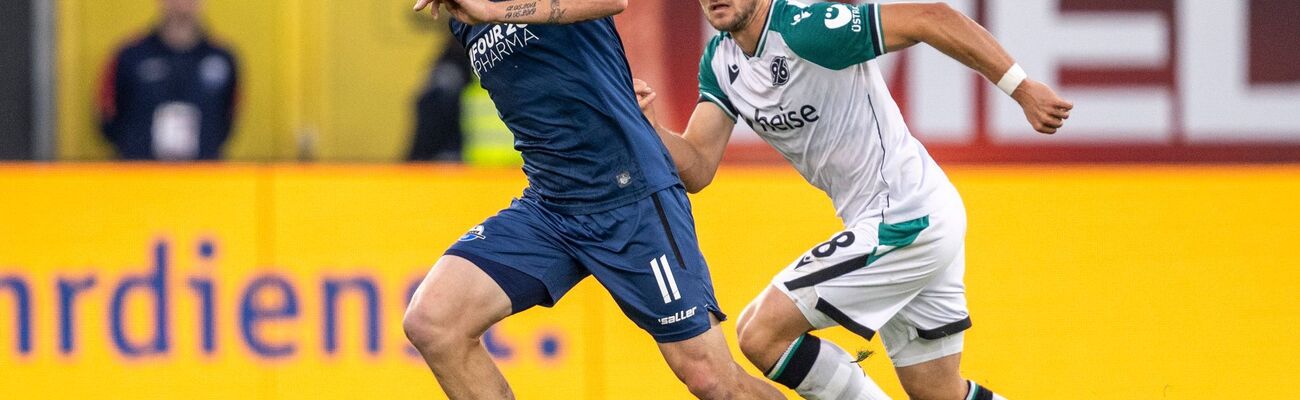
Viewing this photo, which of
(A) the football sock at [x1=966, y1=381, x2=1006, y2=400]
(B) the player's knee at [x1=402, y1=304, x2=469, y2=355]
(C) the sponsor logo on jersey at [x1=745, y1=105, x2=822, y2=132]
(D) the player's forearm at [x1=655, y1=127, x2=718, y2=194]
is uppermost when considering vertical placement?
(C) the sponsor logo on jersey at [x1=745, y1=105, x2=822, y2=132]

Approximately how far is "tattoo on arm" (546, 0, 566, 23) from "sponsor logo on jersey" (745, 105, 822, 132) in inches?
35.8

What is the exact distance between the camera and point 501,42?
5.29 metres

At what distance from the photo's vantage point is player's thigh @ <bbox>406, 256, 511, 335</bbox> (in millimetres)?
5277

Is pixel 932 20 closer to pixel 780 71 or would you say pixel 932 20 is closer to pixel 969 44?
pixel 969 44

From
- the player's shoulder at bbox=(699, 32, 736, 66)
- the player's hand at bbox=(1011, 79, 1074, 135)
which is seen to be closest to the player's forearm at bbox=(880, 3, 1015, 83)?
the player's hand at bbox=(1011, 79, 1074, 135)

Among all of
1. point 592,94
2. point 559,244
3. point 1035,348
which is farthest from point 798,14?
point 1035,348

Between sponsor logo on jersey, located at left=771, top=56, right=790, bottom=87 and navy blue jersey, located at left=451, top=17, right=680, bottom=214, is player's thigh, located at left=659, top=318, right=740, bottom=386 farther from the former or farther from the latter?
sponsor logo on jersey, located at left=771, top=56, right=790, bottom=87

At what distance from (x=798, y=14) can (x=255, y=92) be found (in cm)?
357

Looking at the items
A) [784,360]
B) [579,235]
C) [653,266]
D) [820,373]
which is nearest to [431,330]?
[579,235]

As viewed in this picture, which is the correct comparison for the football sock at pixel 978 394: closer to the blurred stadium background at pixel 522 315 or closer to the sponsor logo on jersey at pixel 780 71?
the blurred stadium background at pixel 522 315

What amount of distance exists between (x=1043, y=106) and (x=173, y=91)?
180 inches

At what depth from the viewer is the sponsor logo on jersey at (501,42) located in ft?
17.3

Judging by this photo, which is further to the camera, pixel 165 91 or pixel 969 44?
pixel 165 91

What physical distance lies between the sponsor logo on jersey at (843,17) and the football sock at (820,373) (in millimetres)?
1064
